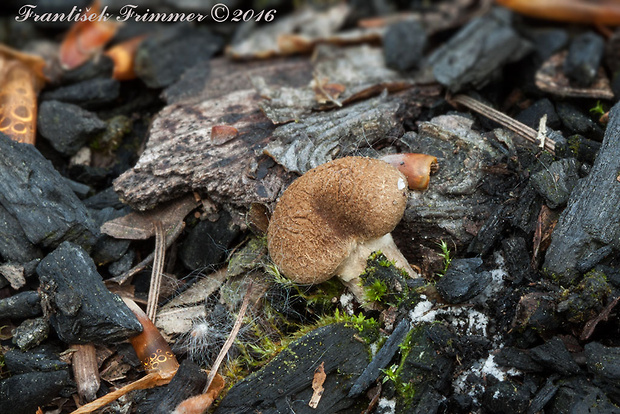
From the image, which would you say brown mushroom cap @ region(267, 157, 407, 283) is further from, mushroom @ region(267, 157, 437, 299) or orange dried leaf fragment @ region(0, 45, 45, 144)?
orange dried leaf fragment @ region(0, 45, 45, 144)

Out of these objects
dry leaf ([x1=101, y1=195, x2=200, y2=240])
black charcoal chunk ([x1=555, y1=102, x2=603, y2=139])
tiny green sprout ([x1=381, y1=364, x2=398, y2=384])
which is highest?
dry leaf ([x1=101, y1=195, x2=200, y2=240])

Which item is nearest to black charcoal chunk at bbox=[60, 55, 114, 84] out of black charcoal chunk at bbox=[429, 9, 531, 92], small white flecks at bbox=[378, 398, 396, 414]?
black charcoal chunk at bbox=[429, 9, 531, 92]

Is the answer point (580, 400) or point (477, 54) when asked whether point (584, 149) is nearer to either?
point (477, 54)

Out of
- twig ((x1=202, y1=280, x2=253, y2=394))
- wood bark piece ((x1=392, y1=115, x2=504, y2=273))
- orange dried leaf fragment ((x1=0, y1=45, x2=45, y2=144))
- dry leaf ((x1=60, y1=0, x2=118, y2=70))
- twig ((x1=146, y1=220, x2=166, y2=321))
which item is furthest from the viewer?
dry leaf ((x1=60, y1=0, x2=118, y2=70))

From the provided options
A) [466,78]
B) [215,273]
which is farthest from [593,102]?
[215,273]

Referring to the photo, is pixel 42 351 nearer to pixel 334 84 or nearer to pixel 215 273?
pixel 215 273

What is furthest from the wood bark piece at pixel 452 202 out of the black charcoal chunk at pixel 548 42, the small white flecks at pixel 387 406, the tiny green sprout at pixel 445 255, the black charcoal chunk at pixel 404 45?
the black charcoal chunk at pixel 548 42
